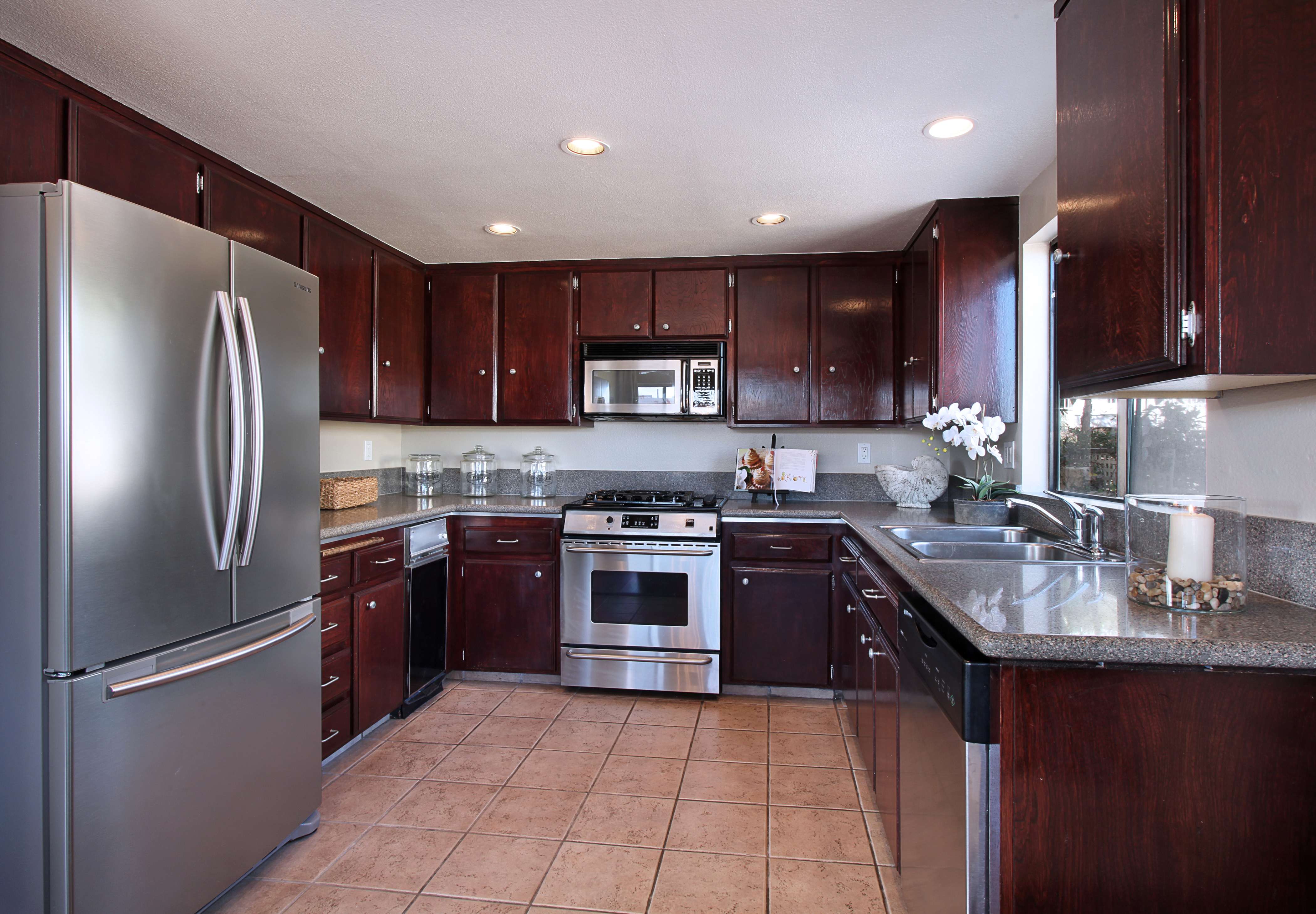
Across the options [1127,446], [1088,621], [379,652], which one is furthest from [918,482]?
[379,652]

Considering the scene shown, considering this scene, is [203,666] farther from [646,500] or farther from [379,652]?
[646,500]

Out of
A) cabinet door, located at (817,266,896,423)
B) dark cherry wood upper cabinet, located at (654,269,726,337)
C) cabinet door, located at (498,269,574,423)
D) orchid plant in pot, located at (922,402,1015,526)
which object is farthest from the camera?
cabinet door, located at (498,269,574,423)

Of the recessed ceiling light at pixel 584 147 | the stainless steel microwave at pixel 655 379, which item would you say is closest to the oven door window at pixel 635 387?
the stainless steel microwave at pixel 655 379

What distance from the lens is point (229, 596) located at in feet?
5.74

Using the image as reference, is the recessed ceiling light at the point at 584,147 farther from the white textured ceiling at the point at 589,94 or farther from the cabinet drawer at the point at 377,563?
the cabinet drawer at the point at 377,563

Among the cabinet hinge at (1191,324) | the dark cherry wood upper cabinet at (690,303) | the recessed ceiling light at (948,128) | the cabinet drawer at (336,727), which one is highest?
the recessed ceiling light at (948,128)

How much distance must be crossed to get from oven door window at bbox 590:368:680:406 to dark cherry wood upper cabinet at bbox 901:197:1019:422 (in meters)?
1.36

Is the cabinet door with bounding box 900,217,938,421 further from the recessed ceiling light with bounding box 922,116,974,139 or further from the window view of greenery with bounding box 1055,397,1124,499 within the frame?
the recessed ceiling light with bounding box 922,116,974,139

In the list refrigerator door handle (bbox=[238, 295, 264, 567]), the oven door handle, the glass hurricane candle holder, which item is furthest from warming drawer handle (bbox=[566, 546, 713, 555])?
the glass hurricane candle holder

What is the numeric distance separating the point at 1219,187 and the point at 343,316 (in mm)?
→ 3065

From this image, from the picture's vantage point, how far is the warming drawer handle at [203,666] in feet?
4.88

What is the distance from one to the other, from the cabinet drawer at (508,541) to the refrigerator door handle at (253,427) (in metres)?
1.70

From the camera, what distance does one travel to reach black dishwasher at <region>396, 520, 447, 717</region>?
10.1 feet

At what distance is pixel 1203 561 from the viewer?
1291mm
